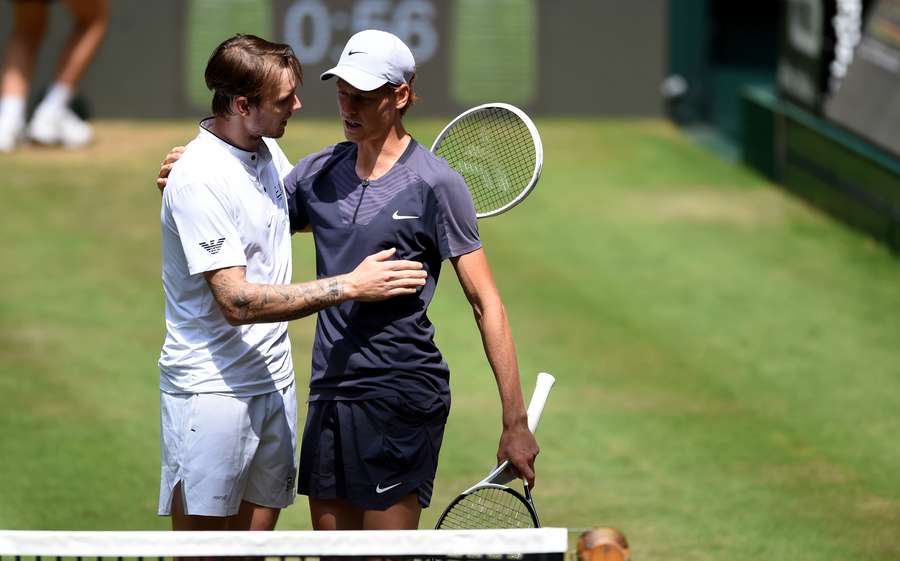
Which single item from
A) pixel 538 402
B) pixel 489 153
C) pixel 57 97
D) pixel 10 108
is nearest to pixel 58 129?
pixel 57 97

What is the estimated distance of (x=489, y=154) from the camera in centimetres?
492

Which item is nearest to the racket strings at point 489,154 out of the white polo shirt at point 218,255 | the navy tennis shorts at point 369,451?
the white polo shirt at point 218,255

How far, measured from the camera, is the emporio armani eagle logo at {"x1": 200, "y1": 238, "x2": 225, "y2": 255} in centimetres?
409

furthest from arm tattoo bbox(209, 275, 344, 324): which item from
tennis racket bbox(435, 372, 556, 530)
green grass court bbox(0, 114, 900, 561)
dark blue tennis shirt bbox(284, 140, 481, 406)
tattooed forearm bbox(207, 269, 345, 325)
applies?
green grass court bbox(0, 114, 900, 561)

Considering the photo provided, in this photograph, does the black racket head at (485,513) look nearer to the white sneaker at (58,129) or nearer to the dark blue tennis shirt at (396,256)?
the dark blue tennis shirt at (396,256)

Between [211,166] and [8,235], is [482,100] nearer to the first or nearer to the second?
[8,235]

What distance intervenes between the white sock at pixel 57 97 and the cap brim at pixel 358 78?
9.46 meters

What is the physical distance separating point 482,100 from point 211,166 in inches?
426

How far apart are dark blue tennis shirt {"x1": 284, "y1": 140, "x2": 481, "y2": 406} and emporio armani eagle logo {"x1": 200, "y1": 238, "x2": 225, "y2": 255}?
38 centimetres

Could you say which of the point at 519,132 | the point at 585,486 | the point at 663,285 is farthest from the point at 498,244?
the point at 519,132

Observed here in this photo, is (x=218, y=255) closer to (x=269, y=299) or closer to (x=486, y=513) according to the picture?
(x=269, y=299)

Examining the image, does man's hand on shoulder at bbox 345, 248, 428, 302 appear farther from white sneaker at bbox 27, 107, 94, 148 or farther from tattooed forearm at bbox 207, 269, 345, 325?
white sneaker at bbox 27, 107, 94, 148

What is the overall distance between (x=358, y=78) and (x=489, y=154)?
2.72 ft

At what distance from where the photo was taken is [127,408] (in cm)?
779
